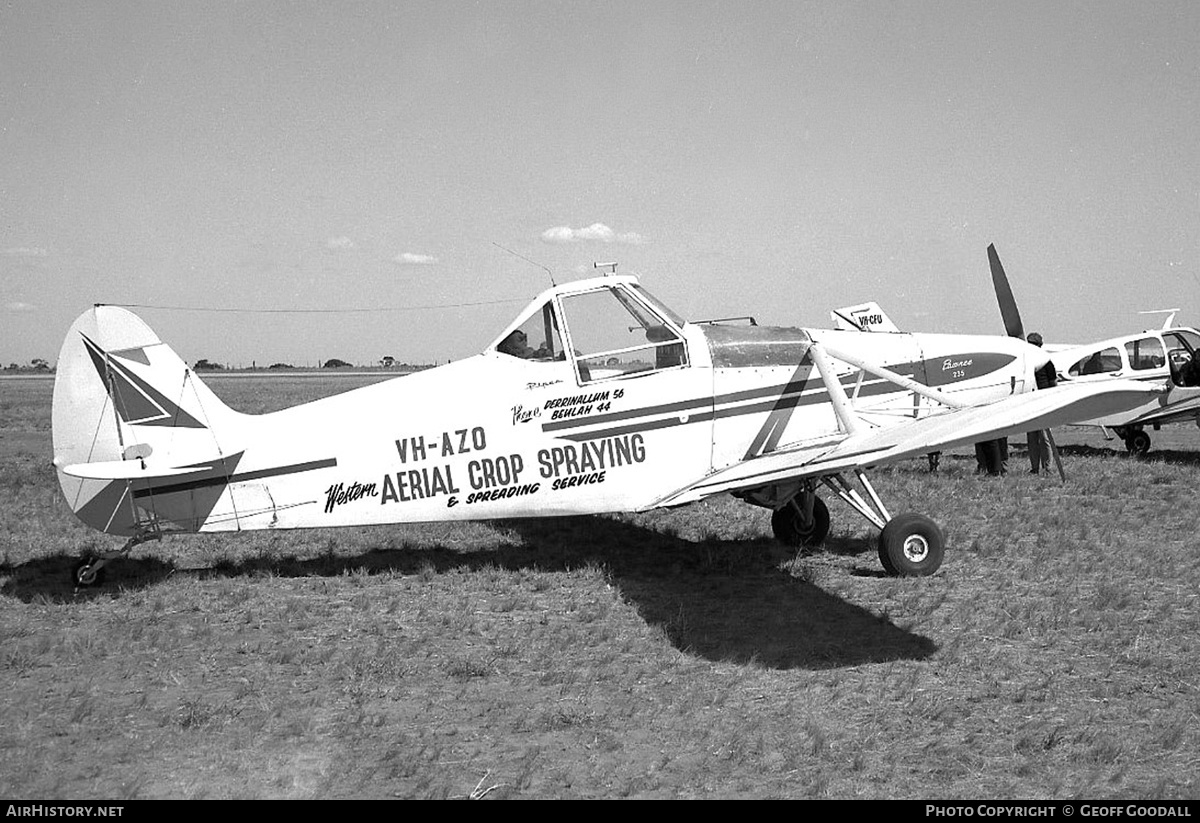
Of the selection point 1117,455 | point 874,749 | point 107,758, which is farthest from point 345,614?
point 1117,455

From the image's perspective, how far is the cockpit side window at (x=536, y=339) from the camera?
8.84m

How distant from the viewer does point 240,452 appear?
8.48 meters

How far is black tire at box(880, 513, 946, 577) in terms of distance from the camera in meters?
8.63

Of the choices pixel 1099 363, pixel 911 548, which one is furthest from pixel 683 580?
pixel 1099 363

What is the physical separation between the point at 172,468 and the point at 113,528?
0.74m

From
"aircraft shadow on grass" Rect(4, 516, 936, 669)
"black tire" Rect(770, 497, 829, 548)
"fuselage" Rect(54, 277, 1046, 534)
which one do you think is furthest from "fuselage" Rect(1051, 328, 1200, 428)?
"fuselage" Rect(54, 277, 1046, 534)

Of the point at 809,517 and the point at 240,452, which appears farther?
the point at 809,517

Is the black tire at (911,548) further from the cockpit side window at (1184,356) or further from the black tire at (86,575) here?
the cockpit side window at (1184,356)

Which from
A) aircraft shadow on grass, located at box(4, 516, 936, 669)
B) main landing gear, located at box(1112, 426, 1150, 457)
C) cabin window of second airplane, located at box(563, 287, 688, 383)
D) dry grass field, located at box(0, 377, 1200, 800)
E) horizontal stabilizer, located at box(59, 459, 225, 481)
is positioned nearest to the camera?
dry grass field, located at box(0, 377, 1200, 800)

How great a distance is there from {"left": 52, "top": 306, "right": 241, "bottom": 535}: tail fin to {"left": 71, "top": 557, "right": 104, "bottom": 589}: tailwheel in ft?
1.13

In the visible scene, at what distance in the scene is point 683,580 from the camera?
9070 millimetres

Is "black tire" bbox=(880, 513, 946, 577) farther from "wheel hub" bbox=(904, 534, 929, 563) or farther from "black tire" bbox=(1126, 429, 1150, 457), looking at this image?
"black tire" bbox=(1126, 429, 1150, 457)
